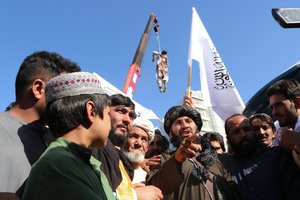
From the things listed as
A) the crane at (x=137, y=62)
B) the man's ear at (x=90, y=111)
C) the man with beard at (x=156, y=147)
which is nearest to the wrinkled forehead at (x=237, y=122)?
the man with beard at (x=156, y=147)

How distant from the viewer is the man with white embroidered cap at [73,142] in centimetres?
124

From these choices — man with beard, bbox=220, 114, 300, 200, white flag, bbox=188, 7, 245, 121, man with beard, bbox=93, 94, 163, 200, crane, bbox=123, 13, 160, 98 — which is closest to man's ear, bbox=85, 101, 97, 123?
man with beard, bbox=93, 94, 163, 200

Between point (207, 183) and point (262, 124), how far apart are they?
4.28 feet

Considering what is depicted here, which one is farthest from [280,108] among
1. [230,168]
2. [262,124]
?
[230,168]

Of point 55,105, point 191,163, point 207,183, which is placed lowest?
point 207,183

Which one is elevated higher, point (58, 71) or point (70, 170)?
point (58, 71)

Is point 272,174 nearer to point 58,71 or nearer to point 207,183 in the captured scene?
point 207,183

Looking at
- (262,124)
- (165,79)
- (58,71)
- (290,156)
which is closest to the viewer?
(58,71)

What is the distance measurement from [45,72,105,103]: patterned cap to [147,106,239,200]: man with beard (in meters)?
0.95

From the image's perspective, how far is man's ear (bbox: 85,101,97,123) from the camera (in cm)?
160

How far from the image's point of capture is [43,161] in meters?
1.31

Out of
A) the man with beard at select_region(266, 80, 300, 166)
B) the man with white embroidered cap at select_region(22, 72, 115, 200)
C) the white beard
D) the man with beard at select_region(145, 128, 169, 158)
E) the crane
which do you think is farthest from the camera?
the crane

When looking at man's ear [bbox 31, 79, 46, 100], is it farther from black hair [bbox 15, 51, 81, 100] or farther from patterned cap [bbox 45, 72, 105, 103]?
patterned cap [bbox 45, 72, 105, 103]

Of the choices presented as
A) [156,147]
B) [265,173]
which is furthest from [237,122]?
[156,147]
